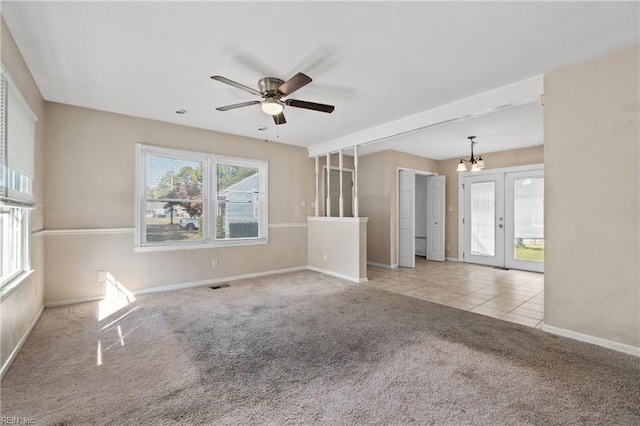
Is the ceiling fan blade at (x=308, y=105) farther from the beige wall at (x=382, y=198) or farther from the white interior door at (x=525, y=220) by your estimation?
the white interior door at (x=525, y=220)

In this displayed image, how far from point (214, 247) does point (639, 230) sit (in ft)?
16.8

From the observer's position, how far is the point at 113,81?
3184 millimetres

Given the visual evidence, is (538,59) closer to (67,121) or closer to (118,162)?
(118,162)

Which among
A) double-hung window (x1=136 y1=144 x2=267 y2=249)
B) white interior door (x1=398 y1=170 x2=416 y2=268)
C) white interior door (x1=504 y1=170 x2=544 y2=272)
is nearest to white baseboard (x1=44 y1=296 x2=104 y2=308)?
double-hung window (x1=136 y1=144 x2=267 y2=249)

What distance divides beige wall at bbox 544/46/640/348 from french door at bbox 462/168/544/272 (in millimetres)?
3756

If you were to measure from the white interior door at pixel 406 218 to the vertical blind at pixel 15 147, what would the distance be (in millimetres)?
6076

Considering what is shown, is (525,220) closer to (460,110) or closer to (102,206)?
(460,110)

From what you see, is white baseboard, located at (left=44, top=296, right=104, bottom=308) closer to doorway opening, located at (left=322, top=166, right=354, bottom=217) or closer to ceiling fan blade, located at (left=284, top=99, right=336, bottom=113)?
ceiling fan blade, located at (left=284, top=99, right=336, bottom=113)

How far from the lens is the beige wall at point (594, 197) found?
2496 millimetres

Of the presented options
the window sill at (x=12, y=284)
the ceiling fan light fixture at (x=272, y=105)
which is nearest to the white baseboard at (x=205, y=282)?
the window sill at (x=12, y=284)

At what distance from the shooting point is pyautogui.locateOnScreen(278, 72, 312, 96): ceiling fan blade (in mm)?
2502

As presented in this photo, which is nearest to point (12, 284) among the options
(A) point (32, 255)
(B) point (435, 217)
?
(A) point (32, 255)

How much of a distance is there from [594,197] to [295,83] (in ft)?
9.47

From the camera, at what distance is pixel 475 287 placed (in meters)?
4.77
